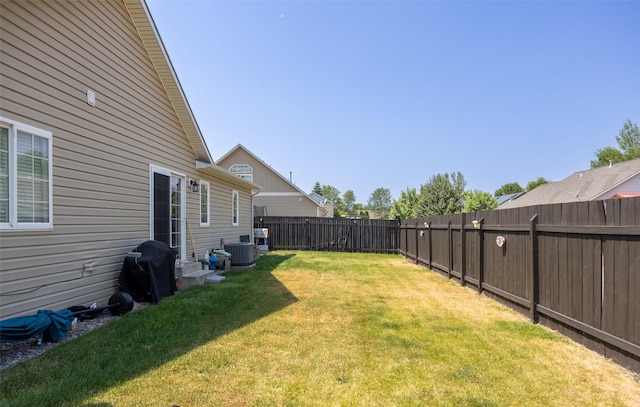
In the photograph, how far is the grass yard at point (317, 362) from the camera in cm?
257

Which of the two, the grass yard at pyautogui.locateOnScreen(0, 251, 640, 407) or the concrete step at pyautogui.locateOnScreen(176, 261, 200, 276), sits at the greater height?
the concrete step at pyautogui.locateOnScreen(176, 261, 200, 276)

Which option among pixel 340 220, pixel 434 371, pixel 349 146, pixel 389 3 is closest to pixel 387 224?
pixel 340 220

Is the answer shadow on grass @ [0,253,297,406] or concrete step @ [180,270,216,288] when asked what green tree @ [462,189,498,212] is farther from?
concrete step @ [180,270,216,288]

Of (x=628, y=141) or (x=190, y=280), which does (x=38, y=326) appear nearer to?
(x=190, y=280)

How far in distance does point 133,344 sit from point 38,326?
91 cm

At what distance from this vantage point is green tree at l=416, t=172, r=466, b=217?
2733cm

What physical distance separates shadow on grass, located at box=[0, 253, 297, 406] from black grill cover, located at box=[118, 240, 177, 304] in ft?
0.89

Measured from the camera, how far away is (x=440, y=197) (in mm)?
27547

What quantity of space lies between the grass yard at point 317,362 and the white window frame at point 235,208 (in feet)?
20.3

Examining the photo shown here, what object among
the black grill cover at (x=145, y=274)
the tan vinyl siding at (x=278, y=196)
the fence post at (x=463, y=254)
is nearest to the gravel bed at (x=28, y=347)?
the black grill cover at (x=145, y=274)

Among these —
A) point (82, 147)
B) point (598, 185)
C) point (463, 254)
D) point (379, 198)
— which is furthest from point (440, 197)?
point (379, 198)

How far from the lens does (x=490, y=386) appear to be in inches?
108

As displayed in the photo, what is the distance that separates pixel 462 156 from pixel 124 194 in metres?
34.1

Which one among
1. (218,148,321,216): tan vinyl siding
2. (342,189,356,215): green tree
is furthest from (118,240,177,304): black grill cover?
(342,189,356,215): green tree
